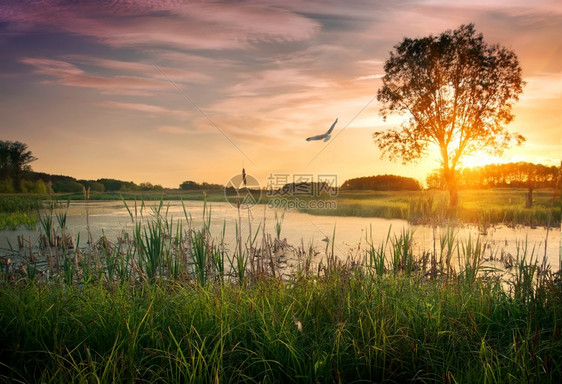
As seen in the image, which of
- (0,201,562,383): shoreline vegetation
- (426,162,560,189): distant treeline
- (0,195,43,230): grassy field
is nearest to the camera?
(0,201,562,383): shoreline vegetation

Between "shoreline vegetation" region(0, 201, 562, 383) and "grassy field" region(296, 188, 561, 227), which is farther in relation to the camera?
"grassy field" region(296, 188, 561, 227)

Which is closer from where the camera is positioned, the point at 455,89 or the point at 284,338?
the point at 284,338

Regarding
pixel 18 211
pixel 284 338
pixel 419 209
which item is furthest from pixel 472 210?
pixel 18 211

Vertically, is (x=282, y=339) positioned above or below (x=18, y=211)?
below

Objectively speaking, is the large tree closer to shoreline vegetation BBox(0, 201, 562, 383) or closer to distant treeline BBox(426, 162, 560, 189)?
distant treeline BBox(426, 162, 560, 189)

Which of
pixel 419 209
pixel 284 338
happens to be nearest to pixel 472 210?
pixel 419 209

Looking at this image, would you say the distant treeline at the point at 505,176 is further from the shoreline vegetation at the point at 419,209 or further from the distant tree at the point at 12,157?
the distant tree at the point at 12,157

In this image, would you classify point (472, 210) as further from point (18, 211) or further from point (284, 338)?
point (18, 211)

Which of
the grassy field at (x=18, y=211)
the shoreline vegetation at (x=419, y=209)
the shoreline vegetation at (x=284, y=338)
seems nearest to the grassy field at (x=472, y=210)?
the shoreline vegetation at (x=419, y=209)

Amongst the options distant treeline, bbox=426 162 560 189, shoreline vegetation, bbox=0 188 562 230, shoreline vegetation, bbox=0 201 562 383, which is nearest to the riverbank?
shoreline vegetation, bbox=0 201 562 383

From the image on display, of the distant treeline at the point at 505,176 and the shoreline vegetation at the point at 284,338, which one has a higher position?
the distant treeline at the point at 505,176

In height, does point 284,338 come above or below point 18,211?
below

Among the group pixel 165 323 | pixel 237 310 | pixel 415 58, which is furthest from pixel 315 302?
pixel 415 58

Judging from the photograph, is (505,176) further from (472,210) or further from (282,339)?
(282,339)
